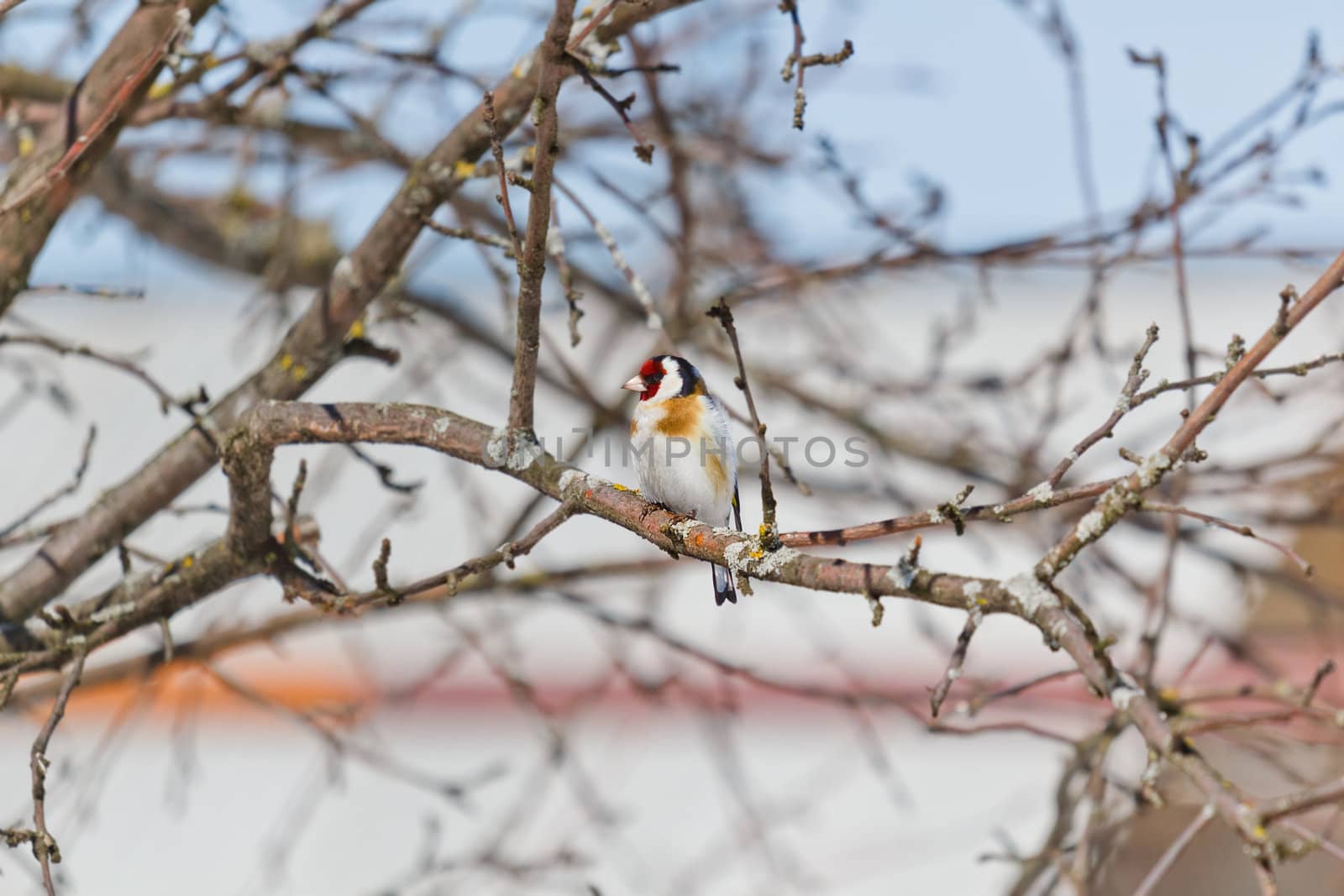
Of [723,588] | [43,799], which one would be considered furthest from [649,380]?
[43,799]

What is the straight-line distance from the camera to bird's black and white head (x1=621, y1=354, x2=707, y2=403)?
263 centimetres

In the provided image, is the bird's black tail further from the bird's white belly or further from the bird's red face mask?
the bird's red face mask

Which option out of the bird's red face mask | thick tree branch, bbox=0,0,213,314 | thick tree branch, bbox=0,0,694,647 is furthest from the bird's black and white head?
thick tree branch, bbox=0,0,213,314

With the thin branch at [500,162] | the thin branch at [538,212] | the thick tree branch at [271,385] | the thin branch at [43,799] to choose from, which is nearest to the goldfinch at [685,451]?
the thick tree branch at [271,385]

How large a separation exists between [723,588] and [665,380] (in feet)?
1.56

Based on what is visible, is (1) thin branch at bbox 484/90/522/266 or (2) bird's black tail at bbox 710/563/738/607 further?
(2) bird's black tail at bbox 710/563/738/607

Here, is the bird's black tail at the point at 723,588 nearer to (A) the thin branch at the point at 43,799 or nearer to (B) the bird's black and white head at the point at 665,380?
(B) the bird's black and white head at the point at 665,380

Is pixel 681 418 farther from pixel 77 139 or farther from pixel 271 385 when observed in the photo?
pixel 77 139

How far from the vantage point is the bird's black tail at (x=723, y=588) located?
2396 millimetres

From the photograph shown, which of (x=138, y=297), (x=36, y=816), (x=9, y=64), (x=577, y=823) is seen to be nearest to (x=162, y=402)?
(x=138, y=297)

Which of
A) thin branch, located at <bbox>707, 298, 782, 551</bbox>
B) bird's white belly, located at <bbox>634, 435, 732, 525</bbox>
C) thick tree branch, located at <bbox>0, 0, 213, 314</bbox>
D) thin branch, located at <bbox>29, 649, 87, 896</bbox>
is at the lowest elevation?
thin branch, located at <bbox>29, 649, 87, 896</bbox>

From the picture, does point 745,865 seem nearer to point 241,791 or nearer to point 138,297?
point 241,791

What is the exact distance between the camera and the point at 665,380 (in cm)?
268

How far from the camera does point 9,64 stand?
3.63m
